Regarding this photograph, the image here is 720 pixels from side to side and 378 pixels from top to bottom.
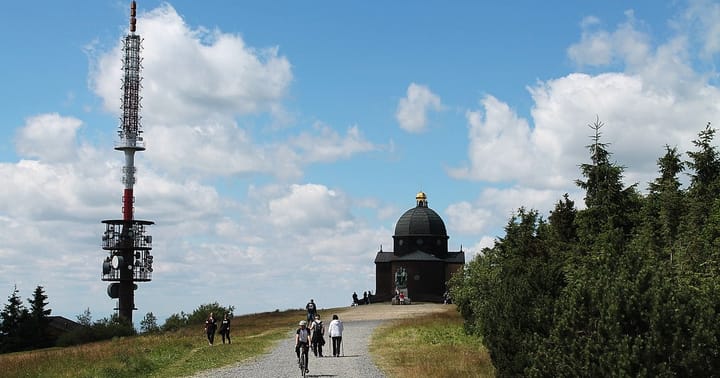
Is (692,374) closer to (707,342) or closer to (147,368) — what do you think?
(707,342)

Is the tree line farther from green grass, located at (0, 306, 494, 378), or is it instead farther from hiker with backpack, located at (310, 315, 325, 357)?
hiker with backpack, located at (310, 315, 325, 357)

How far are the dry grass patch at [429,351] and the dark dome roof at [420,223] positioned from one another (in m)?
44.1

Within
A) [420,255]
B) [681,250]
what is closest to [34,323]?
[420,255]

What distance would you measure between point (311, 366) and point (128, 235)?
6674 centimetres

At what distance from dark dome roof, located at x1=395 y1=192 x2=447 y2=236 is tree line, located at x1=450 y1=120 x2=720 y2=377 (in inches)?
2090

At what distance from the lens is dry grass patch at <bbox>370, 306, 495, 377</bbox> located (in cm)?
2716

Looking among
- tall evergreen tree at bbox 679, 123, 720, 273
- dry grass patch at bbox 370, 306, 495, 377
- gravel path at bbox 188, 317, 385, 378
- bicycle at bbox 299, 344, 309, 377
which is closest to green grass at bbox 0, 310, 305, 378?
gravel path at bbox 188, 317, 385, 378

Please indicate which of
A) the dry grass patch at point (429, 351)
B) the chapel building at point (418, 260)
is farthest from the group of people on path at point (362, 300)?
the dry grass patch at point (429, 351)

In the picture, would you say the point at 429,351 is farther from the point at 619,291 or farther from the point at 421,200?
the point at 421,200

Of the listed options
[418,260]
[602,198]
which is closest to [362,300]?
[418,260]

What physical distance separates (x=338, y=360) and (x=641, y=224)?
18929 millimetres

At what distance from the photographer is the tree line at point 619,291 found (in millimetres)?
16281

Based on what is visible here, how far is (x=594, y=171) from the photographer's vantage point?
39.5 meters

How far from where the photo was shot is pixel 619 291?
55.1ft
